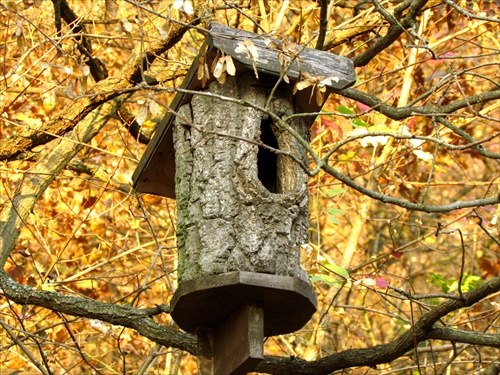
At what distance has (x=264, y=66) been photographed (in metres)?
3.56

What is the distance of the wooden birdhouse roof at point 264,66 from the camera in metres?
3.45

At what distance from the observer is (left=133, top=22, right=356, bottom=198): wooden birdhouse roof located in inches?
136

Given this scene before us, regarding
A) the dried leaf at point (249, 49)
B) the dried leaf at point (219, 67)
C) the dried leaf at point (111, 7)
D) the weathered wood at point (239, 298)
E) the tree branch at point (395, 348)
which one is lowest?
the tree branch at point (395, 348)

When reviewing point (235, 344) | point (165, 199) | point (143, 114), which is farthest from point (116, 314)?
point (165, 199)

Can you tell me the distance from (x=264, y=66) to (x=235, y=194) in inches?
21.4

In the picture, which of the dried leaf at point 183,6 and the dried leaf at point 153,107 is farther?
the dried leaf at point 183,6

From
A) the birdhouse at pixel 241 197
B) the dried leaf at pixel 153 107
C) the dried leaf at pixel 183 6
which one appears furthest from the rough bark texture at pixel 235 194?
the dried leaf at pixel 183 6

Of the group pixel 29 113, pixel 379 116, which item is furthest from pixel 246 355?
pixel 29 113

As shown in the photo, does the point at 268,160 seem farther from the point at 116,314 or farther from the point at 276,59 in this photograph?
the point at 116,314

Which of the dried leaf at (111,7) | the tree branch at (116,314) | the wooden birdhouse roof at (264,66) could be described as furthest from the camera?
the dried leaf at (111,7)

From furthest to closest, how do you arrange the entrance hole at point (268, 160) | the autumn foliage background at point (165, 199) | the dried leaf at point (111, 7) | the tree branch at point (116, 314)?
the autumn foliage background at point (165, 199) < the dried leaf at point (111, 7) < the entrance hole at point (268, 160) < the tree branch at point (116, 314)

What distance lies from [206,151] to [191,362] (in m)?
4.77

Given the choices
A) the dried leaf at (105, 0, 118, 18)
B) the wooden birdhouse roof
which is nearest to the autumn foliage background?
the dried leaf at (105, 0, 118, 18)

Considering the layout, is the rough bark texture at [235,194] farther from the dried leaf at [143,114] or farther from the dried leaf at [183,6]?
the dried leaf at [183,6]
